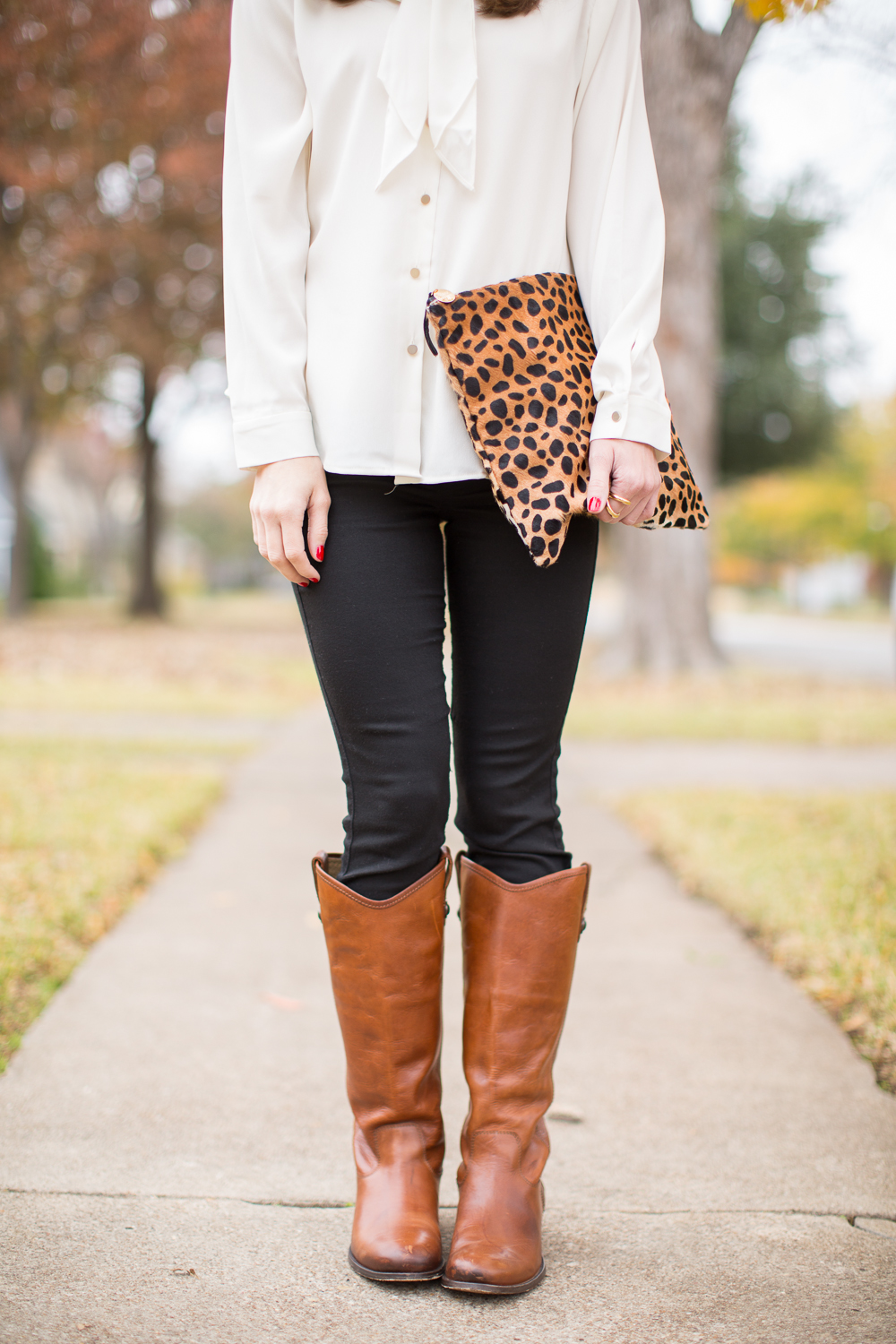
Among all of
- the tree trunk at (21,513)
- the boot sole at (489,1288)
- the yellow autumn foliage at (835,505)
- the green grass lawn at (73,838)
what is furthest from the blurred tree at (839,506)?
the boot sole at (489,1288)

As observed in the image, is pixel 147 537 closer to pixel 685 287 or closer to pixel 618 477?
pixel 685 287

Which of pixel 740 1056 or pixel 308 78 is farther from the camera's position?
pixel 740 1056

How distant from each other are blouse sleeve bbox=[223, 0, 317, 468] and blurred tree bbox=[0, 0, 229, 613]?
23.3 feet

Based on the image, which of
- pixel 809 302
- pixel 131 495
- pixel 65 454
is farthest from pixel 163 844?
pixel 131 495

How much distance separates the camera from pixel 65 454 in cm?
3644

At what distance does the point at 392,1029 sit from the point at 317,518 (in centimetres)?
67

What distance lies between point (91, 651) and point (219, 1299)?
9641mm

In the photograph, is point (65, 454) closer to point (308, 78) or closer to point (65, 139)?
point (65, 139)

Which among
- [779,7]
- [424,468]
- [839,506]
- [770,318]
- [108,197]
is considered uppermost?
[108,197]

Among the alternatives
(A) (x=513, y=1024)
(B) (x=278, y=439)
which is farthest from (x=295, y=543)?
(A) (x=513, y=1024)

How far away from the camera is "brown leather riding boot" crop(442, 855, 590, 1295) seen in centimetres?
139

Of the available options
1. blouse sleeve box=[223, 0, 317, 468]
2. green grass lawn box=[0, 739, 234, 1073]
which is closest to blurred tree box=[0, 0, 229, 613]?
green grass lawn box=[0, 739, 234, 1073]

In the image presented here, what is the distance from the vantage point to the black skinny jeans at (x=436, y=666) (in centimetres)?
136

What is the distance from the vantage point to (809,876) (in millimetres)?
3037
